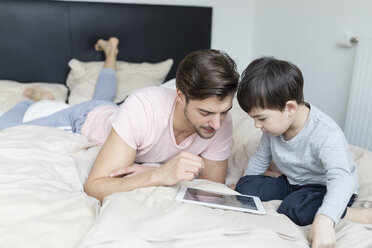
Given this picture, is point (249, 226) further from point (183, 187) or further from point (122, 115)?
point (122, 115)

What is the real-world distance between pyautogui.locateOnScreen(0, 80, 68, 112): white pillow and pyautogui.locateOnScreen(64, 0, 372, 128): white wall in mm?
823

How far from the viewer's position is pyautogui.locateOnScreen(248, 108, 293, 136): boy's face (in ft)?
3.62

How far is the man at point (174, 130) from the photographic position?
104 centimetres

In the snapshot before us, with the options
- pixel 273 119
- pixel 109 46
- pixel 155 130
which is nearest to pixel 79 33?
pixel 109 46

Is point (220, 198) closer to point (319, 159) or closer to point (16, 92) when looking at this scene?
point (319, 159)

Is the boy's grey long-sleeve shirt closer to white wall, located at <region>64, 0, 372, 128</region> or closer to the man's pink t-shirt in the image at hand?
the man's pink t-shirt

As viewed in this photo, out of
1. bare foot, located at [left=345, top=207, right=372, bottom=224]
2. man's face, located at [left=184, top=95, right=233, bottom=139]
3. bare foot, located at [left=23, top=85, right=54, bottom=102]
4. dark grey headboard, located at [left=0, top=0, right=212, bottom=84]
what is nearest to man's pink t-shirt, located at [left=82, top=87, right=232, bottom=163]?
man's face, located at [left=184, top=95, right=233, bottom=139]

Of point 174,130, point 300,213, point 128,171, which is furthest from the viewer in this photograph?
point 174,130

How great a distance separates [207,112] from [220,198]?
0.92ft

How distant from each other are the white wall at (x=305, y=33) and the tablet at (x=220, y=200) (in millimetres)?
1495

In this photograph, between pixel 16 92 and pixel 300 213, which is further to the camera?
pixel 16 92

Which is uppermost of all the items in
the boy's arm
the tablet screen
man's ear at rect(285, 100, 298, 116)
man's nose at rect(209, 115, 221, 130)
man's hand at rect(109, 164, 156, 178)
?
man's ear at rect(285, 100, 298, 116)

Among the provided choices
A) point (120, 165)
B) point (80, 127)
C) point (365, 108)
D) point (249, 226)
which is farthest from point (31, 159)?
point (365, 108)

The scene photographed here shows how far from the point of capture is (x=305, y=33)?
2.46 m
